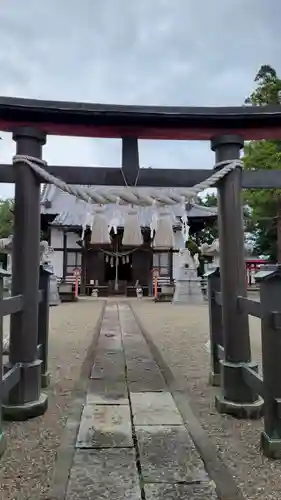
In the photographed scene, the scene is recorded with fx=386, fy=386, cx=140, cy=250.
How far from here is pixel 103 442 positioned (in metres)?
2.52

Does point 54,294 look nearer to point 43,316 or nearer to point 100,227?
point 43,316

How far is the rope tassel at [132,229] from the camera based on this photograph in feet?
12.0

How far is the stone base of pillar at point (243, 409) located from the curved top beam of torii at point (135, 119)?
2.29 m

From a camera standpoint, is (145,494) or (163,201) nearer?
(145,494)

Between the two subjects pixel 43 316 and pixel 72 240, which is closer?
pixel 43 316

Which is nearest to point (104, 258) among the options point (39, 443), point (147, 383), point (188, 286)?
point (188, 286)

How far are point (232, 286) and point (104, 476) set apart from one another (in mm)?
1794

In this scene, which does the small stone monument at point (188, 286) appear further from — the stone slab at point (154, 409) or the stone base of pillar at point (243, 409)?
the stone base of pillar at point (243, 409)

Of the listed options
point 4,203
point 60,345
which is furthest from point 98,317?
point 4,203

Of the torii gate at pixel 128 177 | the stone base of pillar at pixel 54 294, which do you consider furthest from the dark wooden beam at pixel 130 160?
the stone base of pillar at pixel 54 294

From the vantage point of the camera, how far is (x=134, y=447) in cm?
246

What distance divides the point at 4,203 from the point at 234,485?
122 ft

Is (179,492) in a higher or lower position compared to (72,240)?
lower

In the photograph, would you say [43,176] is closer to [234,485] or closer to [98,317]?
[234,485]
